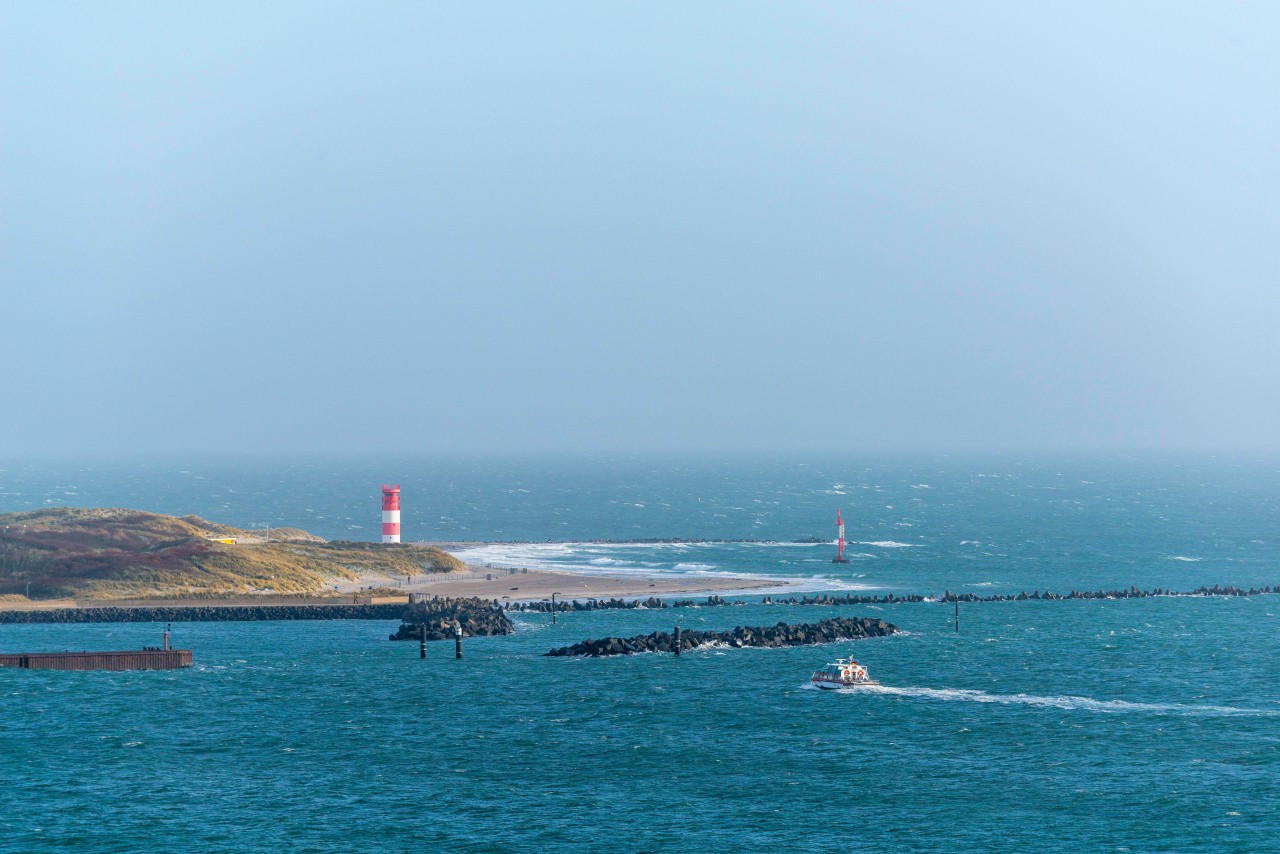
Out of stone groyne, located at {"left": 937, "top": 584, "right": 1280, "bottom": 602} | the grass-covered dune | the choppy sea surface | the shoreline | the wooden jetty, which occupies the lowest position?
the choppy sea surface

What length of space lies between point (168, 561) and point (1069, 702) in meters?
70.0

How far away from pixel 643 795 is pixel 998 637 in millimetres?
43452

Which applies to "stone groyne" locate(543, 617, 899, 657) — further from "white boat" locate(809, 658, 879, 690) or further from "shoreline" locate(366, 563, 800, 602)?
"shoreline" locate(366, 563, 800, 602)

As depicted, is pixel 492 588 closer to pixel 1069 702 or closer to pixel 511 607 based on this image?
pixel 511 607

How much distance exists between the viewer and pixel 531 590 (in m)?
113

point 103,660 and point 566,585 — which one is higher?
point 566,585

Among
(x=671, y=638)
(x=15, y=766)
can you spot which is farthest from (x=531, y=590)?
(x=15, y=766)

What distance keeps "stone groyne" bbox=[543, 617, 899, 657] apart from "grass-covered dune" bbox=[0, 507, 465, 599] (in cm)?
3529

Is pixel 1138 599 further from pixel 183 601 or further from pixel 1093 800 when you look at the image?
pixel 183 601

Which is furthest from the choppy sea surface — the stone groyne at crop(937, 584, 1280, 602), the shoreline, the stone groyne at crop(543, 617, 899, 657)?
the shoreline

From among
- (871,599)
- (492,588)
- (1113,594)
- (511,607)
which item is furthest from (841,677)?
(1113,594)

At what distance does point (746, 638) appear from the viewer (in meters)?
88.2

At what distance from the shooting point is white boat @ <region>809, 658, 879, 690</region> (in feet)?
243

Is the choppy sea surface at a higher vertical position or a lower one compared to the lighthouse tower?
lower
